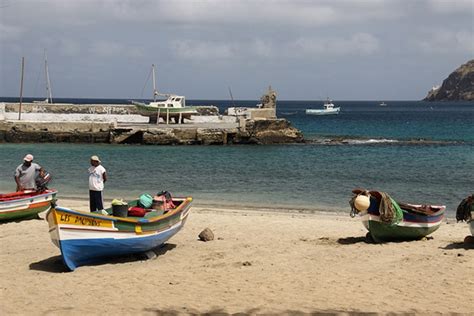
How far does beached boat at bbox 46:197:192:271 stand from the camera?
34.0 feet

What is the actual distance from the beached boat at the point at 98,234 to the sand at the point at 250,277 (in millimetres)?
246

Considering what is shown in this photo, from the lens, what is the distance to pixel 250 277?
10.3 m

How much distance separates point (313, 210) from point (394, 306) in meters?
10.6

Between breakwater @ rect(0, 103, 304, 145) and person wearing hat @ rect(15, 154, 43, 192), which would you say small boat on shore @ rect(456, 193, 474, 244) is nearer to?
person wearing hat @ rect(15, 154, 43, 192)

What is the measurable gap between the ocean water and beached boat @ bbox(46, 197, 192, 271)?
358 inches

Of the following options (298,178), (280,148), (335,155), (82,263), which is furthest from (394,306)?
(280,148)

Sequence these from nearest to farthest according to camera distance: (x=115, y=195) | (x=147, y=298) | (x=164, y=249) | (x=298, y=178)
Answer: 1. (x=147, y=298)
2. (x=164, y=249)
3. (x=115, y=195)
4. (x=298, y=178)

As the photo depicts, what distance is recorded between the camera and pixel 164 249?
12.7 m

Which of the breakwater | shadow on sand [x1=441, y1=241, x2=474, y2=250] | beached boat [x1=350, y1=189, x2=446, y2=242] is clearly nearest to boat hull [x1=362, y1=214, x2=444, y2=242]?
beached boat [x1=350, y1=189, x2=446, y2=242]

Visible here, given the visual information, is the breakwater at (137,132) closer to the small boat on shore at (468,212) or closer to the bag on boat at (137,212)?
the bag on boat at (137,212)

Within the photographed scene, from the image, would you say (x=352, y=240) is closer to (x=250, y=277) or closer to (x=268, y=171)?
(x=250, y=277)

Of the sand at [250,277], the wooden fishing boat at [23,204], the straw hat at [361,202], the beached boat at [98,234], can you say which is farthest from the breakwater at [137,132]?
the beached boat at [98,234]

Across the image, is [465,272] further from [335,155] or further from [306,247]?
[335,155]

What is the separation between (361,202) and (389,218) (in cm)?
65
